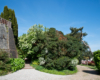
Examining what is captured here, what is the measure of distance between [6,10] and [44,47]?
11.5 meters

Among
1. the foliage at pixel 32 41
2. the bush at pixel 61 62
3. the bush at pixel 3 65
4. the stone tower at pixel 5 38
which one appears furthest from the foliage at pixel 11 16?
the bush at pixel 61 62

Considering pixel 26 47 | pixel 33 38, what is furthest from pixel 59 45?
pixel 26 47

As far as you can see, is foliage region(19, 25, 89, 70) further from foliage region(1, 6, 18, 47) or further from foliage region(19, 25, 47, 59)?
foliage region(1, 6, 18, 47)

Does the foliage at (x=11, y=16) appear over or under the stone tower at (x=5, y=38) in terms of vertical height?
over

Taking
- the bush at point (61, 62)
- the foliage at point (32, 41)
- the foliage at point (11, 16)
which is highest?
the foliage at point (11, 16)

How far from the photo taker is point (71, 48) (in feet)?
36.6

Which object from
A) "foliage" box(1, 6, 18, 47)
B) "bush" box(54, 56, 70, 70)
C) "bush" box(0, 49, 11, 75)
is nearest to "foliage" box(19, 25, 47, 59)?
"foliage" box(1, 6, 18, 47)

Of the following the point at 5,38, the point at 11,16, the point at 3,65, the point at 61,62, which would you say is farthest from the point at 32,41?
the point at 11,16

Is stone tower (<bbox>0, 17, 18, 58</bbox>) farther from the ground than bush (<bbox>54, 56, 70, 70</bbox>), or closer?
farther from the ground

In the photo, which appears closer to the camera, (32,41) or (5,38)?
(5,38)

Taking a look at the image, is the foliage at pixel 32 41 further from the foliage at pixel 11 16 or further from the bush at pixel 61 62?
the bush at pixel 61 62

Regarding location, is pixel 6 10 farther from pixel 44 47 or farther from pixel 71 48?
pixel 71 48

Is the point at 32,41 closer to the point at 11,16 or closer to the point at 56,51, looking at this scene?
the point at 56,51

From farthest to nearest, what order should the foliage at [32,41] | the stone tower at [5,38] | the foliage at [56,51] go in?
the foliage at [32,41], the stone tower at [5,38], the foliage at [56,51]
